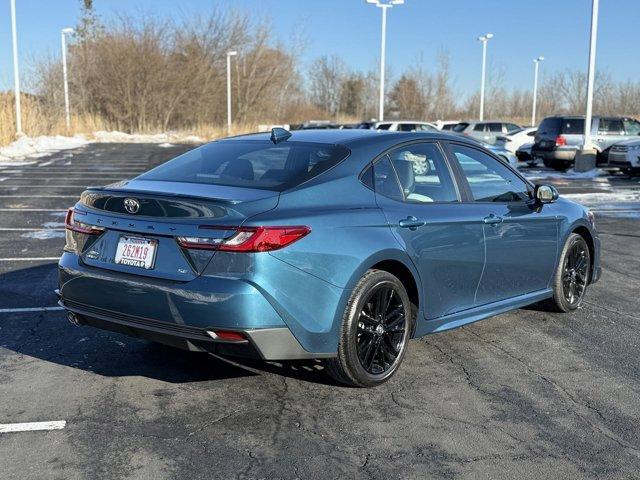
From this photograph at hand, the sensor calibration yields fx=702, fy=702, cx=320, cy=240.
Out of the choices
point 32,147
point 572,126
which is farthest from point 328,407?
point 32,147

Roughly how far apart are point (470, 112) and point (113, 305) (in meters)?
66.9

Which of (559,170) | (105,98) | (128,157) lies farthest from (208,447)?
(105,98)

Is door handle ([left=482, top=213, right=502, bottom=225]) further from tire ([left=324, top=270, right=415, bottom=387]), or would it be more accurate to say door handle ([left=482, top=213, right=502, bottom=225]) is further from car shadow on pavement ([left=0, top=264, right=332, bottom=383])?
car shadow on pavement ([left=0, top=264, right=332, bottom=383])

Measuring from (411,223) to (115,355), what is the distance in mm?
2179

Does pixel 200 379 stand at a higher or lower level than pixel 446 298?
lower

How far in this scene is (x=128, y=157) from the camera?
27625mm

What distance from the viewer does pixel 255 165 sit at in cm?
443

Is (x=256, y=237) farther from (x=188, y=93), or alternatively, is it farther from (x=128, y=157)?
(x=188, y=93)

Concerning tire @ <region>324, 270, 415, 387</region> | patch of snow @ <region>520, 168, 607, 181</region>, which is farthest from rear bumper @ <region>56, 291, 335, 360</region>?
patch of snow @ <region>520, 168, 607, 181</region>

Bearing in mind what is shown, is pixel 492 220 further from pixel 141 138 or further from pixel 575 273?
pixel 141 138

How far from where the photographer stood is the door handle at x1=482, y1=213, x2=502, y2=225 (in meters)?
4.91

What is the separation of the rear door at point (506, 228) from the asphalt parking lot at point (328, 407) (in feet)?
1.39

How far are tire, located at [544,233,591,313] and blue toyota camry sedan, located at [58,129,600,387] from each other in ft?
2.41

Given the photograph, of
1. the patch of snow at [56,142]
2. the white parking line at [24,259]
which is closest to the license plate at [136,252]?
the white parking line at [24,259]
